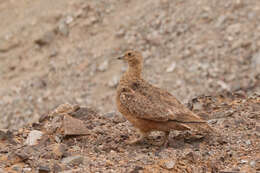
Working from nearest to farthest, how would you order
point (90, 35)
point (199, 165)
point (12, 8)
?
point (199, 165) < point (90, 35) < point (12, 8)

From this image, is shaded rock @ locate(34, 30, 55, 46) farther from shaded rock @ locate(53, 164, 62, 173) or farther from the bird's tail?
shaded rock @ locate(53, 164, 62, 173)

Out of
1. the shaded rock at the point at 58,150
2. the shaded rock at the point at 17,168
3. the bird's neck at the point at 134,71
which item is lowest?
the shaded rock at the point at 17,168

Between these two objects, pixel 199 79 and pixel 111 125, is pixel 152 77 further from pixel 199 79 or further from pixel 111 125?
pixel 111 125

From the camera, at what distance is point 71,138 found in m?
7.95

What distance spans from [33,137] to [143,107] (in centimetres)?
175

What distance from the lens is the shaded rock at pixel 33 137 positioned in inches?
300

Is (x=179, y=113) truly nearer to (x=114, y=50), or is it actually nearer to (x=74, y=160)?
(x=74, y=160)

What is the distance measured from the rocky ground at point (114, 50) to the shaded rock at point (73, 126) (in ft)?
24.3

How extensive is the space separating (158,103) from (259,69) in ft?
32.1

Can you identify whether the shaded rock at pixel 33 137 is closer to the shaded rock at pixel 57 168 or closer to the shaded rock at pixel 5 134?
the shaded rock at pixel 5 134

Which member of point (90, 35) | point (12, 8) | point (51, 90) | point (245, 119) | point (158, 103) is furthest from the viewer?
point (12, 8)

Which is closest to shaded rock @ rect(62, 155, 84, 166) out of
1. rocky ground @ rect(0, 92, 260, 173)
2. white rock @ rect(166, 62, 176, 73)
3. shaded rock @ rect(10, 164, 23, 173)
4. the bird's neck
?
rocky ground @ rect(0, 92, 260, 173)

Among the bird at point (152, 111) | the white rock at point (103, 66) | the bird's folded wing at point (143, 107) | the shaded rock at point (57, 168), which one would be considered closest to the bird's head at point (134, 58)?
the bird at point (152, 111)

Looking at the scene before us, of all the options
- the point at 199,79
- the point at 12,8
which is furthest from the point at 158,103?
the point at 12,8
